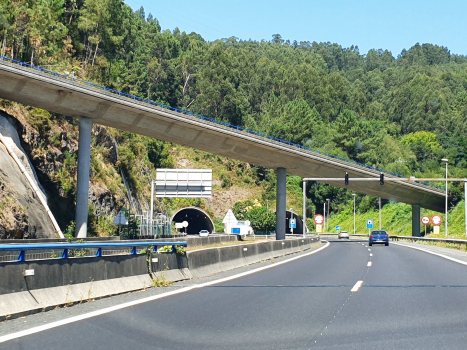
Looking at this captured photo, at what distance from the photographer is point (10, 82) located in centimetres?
4234

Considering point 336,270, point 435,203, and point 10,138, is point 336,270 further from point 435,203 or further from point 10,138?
point 435,203

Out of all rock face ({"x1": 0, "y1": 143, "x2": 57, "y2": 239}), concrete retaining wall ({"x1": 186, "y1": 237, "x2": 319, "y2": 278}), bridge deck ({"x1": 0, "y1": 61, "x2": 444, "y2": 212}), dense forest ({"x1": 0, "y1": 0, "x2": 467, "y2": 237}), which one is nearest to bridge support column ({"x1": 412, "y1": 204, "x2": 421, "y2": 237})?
bridge deck ({"x1": 0, "y1": 61, "x2": 444, "y2": 212})

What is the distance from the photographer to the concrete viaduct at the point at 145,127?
142ft

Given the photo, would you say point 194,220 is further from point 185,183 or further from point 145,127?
point 145,127

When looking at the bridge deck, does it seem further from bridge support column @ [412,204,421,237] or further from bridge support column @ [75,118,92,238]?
bridge support column @ [412,204,421,237]

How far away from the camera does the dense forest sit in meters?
75.4

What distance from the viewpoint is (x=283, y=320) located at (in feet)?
33.4

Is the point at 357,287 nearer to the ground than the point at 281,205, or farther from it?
nearer to the ground

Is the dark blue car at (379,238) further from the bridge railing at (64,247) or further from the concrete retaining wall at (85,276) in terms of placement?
the bridge railing at (64,247)

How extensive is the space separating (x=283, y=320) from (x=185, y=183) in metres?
42.8

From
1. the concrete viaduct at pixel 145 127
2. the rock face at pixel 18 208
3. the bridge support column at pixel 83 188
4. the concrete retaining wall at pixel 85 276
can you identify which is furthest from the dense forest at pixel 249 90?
the concrete retaining wall at pixel 85 276

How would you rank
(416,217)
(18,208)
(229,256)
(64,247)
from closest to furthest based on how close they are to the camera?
1. (64,247)
2. (229,256)
3. (18,208)
4. (416,217)

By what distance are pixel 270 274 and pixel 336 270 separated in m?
2.93

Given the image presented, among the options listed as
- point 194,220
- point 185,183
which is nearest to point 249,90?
point 194,220
